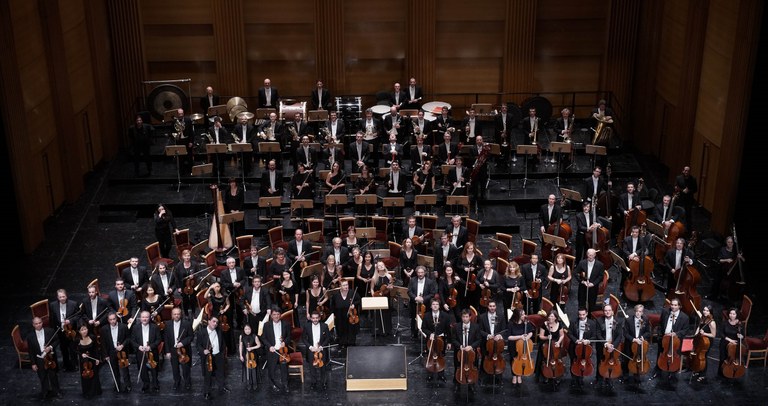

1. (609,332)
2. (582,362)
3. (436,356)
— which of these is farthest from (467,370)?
(609,332)

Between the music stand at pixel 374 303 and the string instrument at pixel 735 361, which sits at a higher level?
the music stand at pixel 374 303

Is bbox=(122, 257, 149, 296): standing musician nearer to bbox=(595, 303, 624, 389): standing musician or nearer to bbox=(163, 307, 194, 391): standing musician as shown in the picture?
bbox=(163, 307, 194, 391): standing musician

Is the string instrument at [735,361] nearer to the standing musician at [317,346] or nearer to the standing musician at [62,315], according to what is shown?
the standing musician at [317,346]

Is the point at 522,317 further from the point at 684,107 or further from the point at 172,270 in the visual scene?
the point at 684,107

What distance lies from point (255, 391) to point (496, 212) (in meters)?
6.74

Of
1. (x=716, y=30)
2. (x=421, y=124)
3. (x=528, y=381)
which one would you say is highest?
(x=716, y=30)

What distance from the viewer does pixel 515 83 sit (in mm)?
22531

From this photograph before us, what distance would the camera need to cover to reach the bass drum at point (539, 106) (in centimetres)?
2152

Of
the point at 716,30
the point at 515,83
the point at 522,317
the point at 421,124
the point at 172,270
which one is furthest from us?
the point at 515,83

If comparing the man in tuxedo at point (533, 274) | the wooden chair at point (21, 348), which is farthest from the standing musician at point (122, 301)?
the man in tuxedo at point (533, 274)

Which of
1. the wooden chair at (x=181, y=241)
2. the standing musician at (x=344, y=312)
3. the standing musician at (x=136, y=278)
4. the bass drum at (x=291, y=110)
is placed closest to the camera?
the standing musician at (x=344, y=312)

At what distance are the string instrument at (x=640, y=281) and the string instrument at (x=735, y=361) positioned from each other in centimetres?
216

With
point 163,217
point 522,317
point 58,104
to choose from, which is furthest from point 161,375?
point 58,104

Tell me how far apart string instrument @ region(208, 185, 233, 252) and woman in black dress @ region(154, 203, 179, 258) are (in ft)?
2.24
